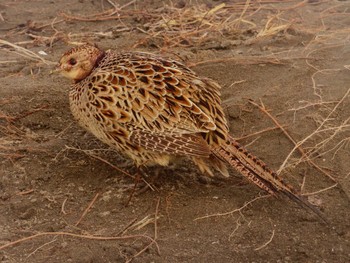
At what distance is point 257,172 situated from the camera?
388 centimetres

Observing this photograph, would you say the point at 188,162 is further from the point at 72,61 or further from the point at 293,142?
the point at 72,61

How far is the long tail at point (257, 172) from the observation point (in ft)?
12.6

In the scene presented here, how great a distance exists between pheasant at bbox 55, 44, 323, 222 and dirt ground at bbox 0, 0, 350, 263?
9.5 inches

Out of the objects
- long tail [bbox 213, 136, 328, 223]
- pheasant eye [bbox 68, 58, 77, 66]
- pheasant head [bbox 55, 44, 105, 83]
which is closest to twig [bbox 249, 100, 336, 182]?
long tail [bbox 213, 136, 328, 223]

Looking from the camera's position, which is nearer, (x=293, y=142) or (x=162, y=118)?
(x=162, y=118)

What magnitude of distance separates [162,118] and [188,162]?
695 mm

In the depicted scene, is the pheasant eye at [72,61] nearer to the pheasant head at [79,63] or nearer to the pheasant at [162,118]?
the pheasant head at [79,63]

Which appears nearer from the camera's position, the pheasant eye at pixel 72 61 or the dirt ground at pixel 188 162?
the dirt ground at pixel 188 162

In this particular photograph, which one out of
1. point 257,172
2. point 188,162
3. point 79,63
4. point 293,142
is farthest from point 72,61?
point 293,142

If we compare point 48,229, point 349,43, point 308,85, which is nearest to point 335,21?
point 349,43

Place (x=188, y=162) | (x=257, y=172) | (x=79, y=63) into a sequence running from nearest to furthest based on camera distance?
(x=257, y=172)
(x=79, y=63)
(x=188, y=162)

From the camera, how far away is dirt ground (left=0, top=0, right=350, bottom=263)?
144 inches

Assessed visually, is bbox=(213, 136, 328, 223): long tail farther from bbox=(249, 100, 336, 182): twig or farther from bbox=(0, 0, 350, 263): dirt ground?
bbox=(249, 100, 336, 182): twig

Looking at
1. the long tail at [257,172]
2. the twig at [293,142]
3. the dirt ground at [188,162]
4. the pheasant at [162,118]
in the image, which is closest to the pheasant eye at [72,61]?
the pheasant at [162,118]
